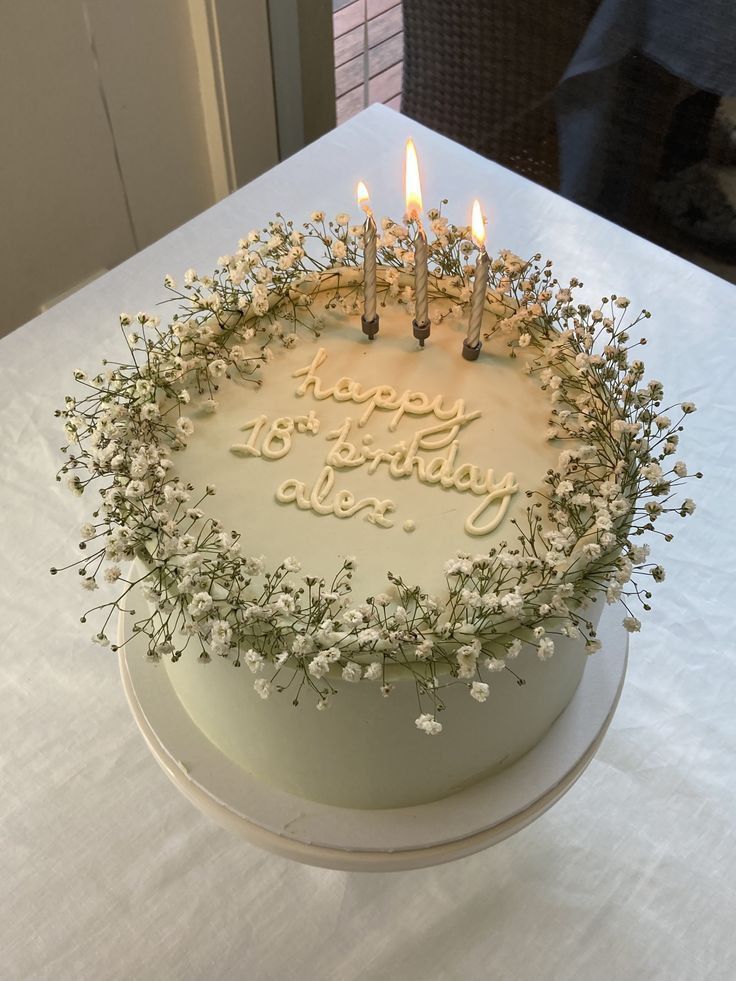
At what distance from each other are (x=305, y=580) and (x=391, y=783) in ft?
0.80

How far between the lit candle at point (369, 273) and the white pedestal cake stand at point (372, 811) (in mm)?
468

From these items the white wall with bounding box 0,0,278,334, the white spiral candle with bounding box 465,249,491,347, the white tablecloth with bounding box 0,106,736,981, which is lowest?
the white tablecloth with bounding box 0,106,736,981

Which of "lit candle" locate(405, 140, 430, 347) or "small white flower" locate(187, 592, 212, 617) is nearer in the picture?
"small white flower" locate(187, 592, 212, 617)

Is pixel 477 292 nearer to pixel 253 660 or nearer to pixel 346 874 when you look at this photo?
pixel 253 660

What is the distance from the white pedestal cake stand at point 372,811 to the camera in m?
0.97

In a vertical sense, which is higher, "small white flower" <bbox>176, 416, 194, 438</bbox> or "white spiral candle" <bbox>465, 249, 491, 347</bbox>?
"white spiral candle" <bbox>465, 249, 491, 347</bbox>

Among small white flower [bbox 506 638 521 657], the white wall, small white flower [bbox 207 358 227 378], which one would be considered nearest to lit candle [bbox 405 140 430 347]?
small white flower [bbox 207 358 227 378]

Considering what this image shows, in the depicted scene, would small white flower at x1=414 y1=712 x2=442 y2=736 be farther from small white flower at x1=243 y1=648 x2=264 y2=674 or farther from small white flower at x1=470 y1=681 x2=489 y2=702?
small white flower at x1=243 y1=648 x2=264 y2=674

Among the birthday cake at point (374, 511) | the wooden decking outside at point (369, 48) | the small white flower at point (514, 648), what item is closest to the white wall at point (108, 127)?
the wooden decking outside at point (369, 48)

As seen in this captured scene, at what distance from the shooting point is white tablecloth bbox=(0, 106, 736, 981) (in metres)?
1.05

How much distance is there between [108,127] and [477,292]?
63.3 inches

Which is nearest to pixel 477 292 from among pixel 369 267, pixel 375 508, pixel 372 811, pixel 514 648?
pixel 369 267

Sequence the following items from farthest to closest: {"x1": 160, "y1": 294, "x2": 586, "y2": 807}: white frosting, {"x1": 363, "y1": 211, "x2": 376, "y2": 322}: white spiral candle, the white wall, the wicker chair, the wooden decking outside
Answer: the wooden decking outside
the wicker chair
the white wall
{"x1": 363, "y1": 211, "x2": 376, "y2": 322}: white spiral candle
{"x1": 160, "y1": 294, "x2": 586, "y2": 807}: white frosting

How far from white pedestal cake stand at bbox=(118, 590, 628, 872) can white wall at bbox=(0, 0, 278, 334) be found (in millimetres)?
1495
